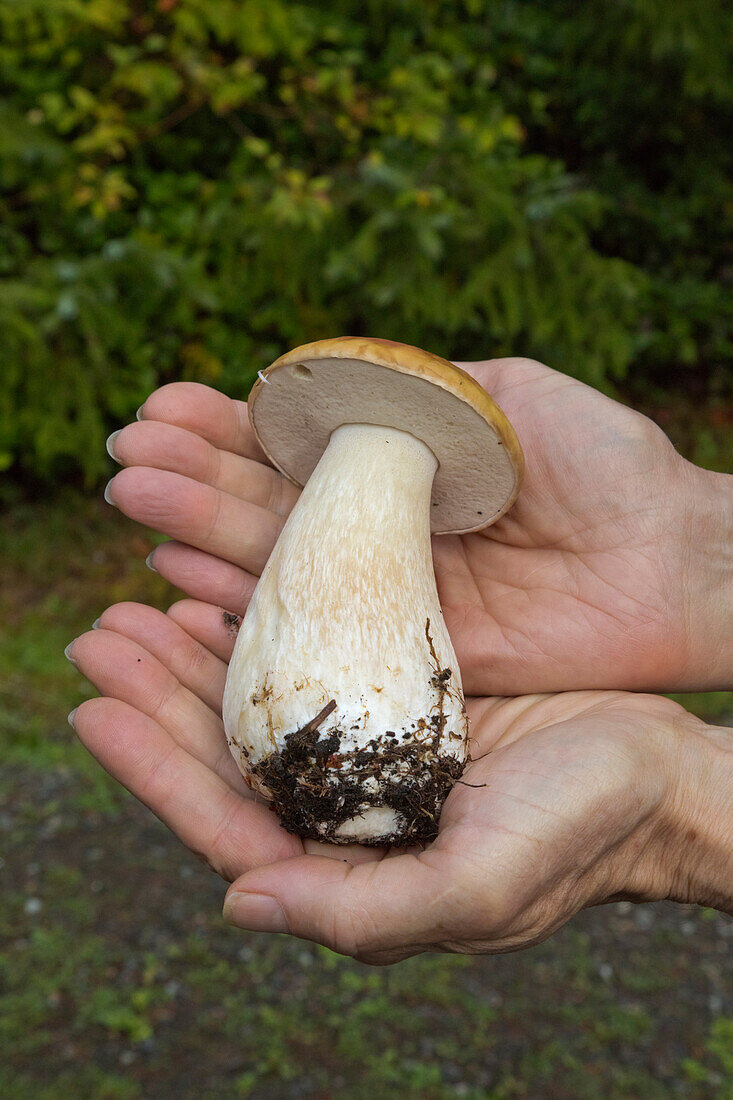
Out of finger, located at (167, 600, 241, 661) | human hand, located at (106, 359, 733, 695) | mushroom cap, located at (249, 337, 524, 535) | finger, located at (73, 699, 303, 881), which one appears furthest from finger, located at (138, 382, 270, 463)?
finger, located at (73, 699, 303, 881)

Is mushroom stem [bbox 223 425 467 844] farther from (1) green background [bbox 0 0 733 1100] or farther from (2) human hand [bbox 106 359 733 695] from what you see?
(1) green background [bbox 0 0 733 1100]

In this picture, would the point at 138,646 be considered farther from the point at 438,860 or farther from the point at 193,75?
the point at 193,75

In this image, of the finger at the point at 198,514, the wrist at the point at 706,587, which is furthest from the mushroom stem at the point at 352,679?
the wrist at the point at 706,587

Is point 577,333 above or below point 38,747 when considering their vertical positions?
above

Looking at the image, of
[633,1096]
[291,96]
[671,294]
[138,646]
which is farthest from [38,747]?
[671,294]

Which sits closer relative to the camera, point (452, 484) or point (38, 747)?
point (452, 484)

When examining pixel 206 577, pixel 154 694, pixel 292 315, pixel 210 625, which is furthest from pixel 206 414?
pixel 292 315

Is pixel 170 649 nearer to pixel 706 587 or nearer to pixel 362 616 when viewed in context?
pixel 362 616

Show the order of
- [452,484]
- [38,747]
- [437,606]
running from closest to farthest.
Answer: [437,606] → [452,484] → [38,747]
